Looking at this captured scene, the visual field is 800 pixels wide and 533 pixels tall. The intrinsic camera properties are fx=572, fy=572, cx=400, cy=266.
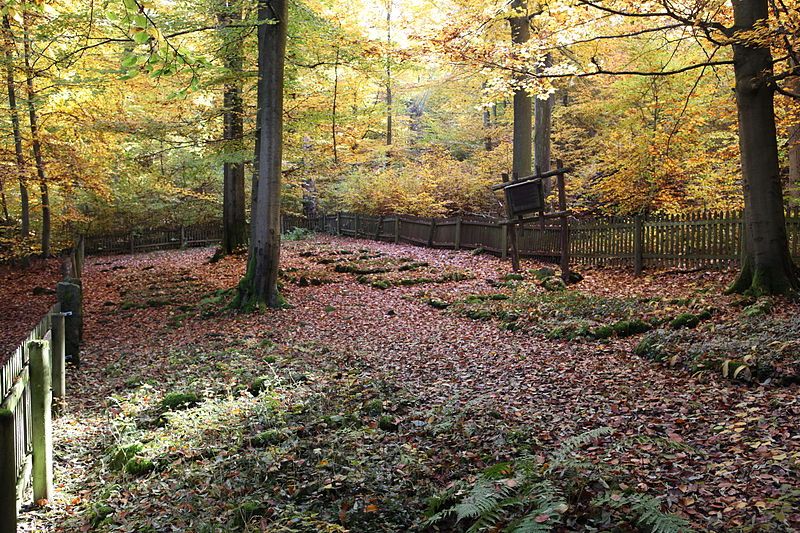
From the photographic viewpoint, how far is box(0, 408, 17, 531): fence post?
3.17 m

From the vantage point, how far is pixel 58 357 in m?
6.96

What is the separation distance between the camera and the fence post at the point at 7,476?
317 cm

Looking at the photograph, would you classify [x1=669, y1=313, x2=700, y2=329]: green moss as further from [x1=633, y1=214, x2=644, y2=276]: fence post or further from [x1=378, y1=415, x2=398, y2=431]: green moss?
[x1=633, y1=214, x2=644, y2=276]: fence post

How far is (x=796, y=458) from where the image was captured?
3.70 m

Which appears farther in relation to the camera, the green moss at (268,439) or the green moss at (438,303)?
the green moss at (438,303)

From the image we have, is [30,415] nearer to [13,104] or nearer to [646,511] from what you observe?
[646,511]

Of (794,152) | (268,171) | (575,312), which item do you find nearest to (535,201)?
(575,312)

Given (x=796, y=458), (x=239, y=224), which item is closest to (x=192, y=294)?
(x=239, y=224)

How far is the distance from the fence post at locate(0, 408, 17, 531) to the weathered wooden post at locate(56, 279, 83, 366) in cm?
600

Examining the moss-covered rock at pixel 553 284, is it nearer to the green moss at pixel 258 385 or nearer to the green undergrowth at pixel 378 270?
the green undergrowth at pixel 378 270

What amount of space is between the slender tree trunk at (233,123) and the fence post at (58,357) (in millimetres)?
7712

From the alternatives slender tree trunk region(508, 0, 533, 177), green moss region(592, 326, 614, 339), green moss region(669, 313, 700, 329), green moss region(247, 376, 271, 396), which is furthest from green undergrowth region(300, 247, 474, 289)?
green moss region(247, 376, 271, 396)

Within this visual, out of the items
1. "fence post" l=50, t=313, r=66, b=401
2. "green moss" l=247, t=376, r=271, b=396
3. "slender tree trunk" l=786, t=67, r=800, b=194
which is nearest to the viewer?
"fence post" l=50, t=313, r=66, b=401

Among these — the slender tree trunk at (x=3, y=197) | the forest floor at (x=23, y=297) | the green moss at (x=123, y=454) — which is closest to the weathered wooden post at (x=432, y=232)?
the forest floor at (x=23, y=297)
